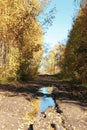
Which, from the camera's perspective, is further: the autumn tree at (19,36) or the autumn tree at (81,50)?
the autumn tree at (81,50)

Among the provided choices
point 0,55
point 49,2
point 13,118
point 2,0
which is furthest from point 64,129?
point 49,2

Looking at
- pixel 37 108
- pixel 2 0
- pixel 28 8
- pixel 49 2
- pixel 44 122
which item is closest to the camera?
pixel 44 122

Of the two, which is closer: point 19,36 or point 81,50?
point 81,50

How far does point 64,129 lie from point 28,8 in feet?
102

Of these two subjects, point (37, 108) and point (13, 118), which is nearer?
point (13, 118)

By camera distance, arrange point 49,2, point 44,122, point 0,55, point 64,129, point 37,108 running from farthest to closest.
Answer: point 49,2
point 0,55
point 37,108
point 44,122
point 64,129

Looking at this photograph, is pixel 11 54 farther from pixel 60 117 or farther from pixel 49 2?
pixel 60 117

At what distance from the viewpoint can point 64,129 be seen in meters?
14.8

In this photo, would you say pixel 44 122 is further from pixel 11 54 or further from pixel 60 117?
pixel 11 54

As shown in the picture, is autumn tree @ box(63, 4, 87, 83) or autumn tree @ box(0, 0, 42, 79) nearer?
autumn tree @ box(0, 0, 42, 79)

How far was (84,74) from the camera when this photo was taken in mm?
40969

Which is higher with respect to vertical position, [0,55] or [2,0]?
[2,0]

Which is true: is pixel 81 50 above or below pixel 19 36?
below

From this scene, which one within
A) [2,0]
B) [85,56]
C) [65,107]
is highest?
[2,0]
